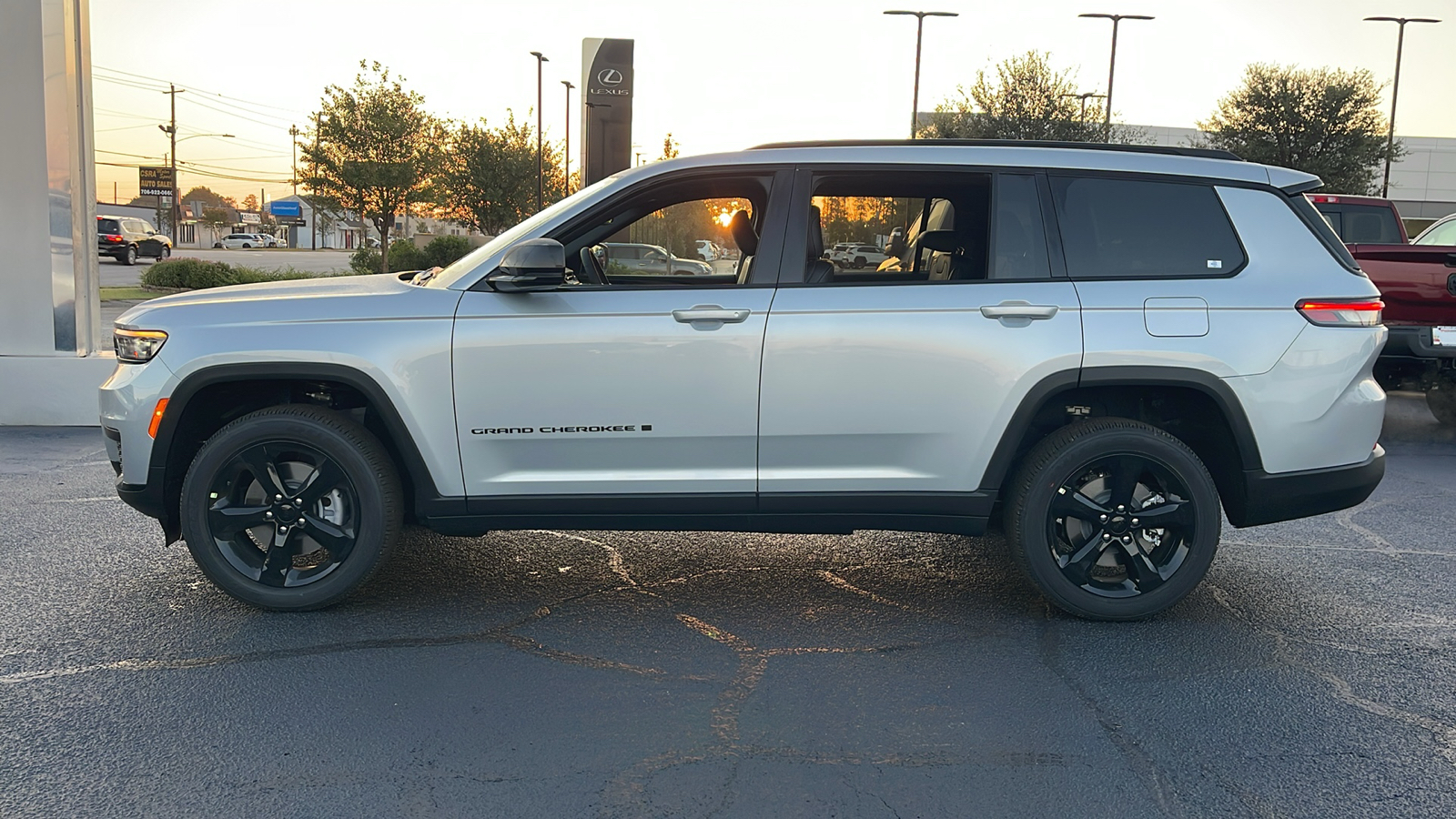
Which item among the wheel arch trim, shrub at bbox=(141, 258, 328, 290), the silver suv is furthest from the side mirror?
shrub at bbox=(141, 258, 328, 290)

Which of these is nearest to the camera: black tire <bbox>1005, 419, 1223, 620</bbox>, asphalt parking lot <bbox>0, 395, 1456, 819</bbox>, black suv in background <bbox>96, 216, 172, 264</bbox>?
asphalt parking lot <bbox>0, 395, 1456, 819</bbox>

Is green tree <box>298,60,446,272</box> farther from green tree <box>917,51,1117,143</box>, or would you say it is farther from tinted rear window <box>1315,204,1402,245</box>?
tinted rear window <box>1315,204,1402,245</box>

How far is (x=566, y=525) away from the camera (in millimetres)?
4312

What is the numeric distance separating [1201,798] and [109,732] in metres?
3.22

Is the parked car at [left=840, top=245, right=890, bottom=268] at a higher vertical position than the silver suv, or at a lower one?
higher

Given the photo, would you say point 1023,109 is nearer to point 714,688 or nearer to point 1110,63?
point 1110,63

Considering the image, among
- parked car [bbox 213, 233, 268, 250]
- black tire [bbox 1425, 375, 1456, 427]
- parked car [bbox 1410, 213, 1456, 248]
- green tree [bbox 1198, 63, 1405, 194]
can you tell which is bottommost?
black tire [bbox 1425, 375, 1456, 427]

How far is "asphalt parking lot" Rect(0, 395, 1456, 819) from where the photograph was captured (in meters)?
3.01

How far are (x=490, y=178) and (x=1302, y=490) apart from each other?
4299cm

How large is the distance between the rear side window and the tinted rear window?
7.11m

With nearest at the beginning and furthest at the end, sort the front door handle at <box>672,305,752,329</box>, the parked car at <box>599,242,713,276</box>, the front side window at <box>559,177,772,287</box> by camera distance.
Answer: the front door handle at <box>672,305,752,329</box> < the front side window at <box>559,177,772,287</box> < the parked car at <box>599,242,713,276</box>

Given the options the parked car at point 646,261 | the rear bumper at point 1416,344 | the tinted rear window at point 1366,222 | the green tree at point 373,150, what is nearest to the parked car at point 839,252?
the parked car at point 646,261

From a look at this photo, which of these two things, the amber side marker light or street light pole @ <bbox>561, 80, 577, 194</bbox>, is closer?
the amber side marker light

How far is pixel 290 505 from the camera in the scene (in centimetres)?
432
